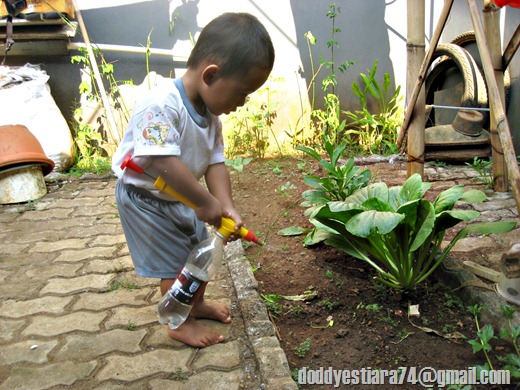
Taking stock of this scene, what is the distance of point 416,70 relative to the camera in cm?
329

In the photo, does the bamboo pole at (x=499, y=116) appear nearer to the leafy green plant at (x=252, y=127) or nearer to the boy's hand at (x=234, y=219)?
the boy's hand at (x=234, y=219)

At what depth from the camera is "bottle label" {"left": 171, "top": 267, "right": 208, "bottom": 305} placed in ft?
6.66

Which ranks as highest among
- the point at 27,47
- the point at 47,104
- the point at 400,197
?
the point at 27,47

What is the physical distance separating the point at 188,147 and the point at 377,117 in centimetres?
373

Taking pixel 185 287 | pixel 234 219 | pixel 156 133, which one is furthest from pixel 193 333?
pixel 156 133

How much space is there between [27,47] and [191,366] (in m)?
4.19

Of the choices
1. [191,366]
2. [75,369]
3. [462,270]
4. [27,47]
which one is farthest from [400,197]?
[27,47]

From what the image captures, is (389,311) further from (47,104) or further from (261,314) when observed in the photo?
(47,104)

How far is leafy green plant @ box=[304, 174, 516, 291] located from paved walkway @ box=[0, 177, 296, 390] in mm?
580

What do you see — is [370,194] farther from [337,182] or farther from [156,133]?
[156,133]

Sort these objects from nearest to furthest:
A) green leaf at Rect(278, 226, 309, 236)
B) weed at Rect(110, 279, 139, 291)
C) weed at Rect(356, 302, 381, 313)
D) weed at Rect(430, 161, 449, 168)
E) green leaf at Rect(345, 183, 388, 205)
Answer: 1. weed at Rect(356, 302, 381, 313)
2. green leaf at Rect(345, 183, 388, 205)
3. weed at Rect(110, 279, 139, 291)
4. green leaf at Rect(278, 226, 309, 236)
5. weed at Rect(430, 161, 449, 168)

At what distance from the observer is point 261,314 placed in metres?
Result: 2.27

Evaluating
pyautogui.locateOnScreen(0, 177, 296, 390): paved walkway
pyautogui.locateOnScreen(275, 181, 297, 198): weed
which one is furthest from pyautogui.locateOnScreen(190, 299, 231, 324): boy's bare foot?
pyautogui.locateOnScreen(275, 181, 297, 198): weed

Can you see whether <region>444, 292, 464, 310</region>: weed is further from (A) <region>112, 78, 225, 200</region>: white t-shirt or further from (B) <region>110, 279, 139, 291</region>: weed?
(B) <region>110, 279, 139, 291</region>: weed
